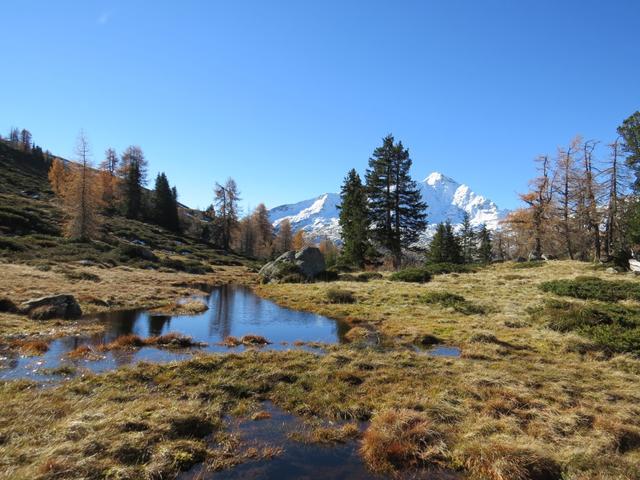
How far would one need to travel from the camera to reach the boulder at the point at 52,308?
18.7 metres

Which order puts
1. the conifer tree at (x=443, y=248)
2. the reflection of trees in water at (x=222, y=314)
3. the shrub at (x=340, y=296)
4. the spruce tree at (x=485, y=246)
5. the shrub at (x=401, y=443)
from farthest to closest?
the spruce tree at (x=485, y=246)
the conifer tree at (x=443, y=248)
the shrub at (x=340, y=296)
the reflection of trees in water at (x=222, y=314)
the shrub at (x=401, y=443)

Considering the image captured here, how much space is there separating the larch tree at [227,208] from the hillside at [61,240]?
6042mm

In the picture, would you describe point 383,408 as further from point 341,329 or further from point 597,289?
point 597,289

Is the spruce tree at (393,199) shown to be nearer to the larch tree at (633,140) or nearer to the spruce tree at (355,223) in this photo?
the spruce tree at (355,223)

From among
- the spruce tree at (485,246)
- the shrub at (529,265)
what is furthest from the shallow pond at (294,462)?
the spruce tree at (485,246)

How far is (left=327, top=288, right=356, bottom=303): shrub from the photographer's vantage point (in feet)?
90.6

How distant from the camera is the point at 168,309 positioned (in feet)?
78.5

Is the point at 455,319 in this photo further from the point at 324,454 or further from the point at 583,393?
the point at 324,454

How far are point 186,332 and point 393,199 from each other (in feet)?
113

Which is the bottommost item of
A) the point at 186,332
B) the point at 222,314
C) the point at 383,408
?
the point at 383,408

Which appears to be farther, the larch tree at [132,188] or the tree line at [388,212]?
the larch tree at [132,188]

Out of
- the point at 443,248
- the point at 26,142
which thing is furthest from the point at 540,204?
the point at 26,142

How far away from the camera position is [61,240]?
4897cm

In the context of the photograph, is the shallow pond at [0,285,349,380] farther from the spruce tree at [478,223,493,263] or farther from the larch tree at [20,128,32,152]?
the larch tree at [20,128,32,152]
